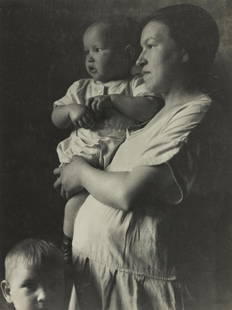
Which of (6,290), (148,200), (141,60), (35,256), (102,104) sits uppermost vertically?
(141,60)

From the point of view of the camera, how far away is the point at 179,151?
1.61 metres

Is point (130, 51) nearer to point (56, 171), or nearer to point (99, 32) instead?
point (99, 32)

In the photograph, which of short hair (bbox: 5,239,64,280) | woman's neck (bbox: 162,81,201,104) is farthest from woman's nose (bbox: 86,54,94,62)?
short hair (bbox: 5,239,64,280)

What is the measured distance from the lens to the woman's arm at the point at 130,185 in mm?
1608

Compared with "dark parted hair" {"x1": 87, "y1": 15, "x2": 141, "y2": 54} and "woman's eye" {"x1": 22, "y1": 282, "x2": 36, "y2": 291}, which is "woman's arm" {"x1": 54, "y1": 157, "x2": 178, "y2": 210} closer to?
"woman's eye" {"x1": 22, "y1": 282, "x2": 36, "y2": 291}

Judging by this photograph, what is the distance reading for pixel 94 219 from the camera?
65.6 inches

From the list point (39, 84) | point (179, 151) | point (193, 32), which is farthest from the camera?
point (39, 84)

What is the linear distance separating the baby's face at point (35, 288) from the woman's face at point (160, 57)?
0.57m

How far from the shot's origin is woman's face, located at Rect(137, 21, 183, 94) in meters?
1.70

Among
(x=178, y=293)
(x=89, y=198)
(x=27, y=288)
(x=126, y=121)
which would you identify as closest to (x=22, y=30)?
(x=126, y=121)

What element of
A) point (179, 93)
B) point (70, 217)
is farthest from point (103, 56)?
point (70, 217)

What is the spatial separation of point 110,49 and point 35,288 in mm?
681

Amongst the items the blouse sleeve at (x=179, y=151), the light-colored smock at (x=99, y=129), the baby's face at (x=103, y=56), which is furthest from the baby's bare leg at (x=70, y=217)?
the baby's face at (x=103, y=56)

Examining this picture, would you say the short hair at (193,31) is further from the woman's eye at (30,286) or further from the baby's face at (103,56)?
the woman's eye at (30,286)
